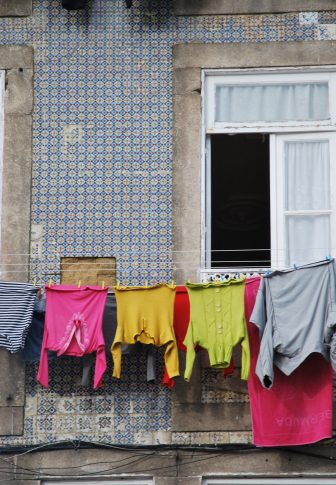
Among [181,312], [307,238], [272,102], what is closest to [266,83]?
[272,102]

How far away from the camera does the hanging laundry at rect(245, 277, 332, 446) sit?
32.3 feet

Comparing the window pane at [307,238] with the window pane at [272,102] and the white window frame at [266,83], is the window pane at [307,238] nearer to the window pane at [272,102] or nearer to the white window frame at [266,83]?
the white window frame at [266,83]

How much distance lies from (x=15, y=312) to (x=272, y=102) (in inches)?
113

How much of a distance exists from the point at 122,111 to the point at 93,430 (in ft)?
8.96

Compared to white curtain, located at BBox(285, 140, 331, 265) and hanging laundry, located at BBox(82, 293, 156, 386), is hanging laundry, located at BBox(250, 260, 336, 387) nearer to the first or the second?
white curtain, located at BBox(285, 140, 331, 265)

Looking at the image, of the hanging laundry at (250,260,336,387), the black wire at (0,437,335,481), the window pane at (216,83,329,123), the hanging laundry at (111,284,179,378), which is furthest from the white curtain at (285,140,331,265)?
the black wire at (0,437,335,481)

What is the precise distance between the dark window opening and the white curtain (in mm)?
2732

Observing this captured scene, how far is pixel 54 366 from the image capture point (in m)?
10.4

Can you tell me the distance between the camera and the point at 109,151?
432 inches

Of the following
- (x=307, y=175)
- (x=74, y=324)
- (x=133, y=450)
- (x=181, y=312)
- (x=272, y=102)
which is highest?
(x=272, y=102)

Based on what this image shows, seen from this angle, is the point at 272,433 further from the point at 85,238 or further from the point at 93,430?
the point at 85,238

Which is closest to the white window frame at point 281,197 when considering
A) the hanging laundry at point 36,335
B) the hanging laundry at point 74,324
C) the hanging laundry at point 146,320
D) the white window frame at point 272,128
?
the white window frame at point 272,128

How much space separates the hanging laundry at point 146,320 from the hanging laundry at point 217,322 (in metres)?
0.15

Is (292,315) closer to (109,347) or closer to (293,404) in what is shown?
(293,404)
